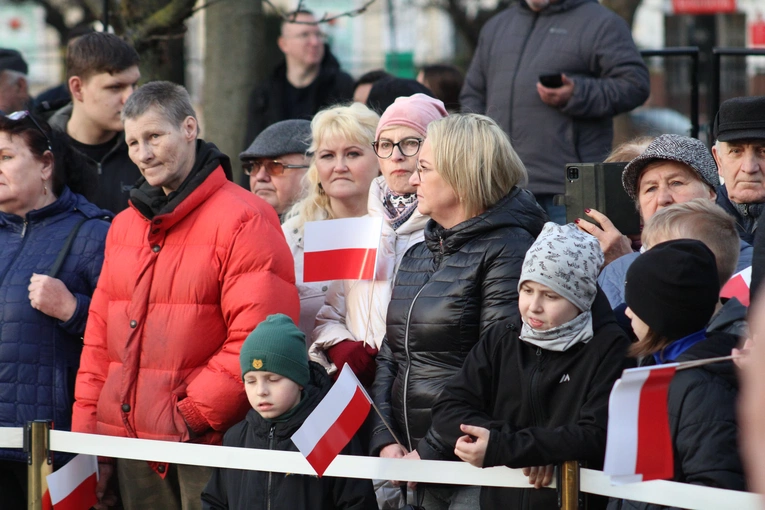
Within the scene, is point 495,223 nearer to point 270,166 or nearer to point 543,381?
point 543,381

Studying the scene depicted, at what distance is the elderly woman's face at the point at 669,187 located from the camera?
4.25m

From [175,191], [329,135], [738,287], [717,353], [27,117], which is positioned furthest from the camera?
[329,135]

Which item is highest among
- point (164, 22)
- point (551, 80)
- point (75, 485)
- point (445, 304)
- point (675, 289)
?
point (164, 22)

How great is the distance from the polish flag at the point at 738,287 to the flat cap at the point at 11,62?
561 centimetres

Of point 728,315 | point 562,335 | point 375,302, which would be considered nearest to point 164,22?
point 375,302

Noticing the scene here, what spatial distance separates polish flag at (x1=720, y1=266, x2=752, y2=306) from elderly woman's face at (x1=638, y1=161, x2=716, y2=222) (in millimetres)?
653

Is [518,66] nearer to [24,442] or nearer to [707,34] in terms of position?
[24,442]

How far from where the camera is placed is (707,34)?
73.1 feet

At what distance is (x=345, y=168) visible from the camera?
501 cm

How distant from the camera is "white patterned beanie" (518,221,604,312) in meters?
3.41

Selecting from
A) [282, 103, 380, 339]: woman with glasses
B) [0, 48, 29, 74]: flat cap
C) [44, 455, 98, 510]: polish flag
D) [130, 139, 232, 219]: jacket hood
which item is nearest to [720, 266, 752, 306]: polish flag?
[282, 103, 380, 339]: woman with glasses

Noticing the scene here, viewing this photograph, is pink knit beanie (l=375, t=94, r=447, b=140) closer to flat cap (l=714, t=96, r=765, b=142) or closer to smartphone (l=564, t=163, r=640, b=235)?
smartphone (l=564, t=163, r=640, b=235)

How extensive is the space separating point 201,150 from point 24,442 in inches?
54.9

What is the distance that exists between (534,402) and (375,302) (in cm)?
129
